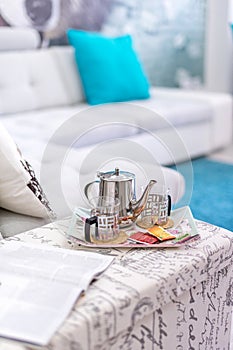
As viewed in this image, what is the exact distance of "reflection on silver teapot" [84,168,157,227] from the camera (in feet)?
4.06

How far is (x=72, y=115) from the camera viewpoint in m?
3.12

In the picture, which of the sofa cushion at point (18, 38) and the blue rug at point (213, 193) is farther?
the sofa cushion at point (18, 38)

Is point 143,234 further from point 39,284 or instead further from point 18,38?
point 18,38

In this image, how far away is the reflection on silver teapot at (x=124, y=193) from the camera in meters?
1.24

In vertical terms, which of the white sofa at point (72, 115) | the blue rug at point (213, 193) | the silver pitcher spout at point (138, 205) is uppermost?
the silver pitcher spout at point (138, 205)

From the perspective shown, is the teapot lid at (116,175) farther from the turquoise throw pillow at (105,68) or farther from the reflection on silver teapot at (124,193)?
the turquoise throw pillow at (105,68)

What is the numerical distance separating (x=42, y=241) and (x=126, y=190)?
256 millimetres

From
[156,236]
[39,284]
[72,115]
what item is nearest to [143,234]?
[156,236]

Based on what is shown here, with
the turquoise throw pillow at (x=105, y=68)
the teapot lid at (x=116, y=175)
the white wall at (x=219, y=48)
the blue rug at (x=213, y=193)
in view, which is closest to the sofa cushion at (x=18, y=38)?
the turquoise throw pillow at (x=105, y=68)

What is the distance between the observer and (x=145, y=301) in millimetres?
975

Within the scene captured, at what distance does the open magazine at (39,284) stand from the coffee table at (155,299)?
0.07 ft

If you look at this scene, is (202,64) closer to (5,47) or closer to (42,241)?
(5,47)

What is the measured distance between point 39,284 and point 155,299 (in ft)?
0.81

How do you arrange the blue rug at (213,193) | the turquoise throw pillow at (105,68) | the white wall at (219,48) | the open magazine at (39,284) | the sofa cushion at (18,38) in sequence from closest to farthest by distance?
the open magazine at (39,284)
the blue rug at (213,193)
the sofa cushion at (18,38)
the turquoise throw pillow at (105,68)
the white wall at (219,48)
